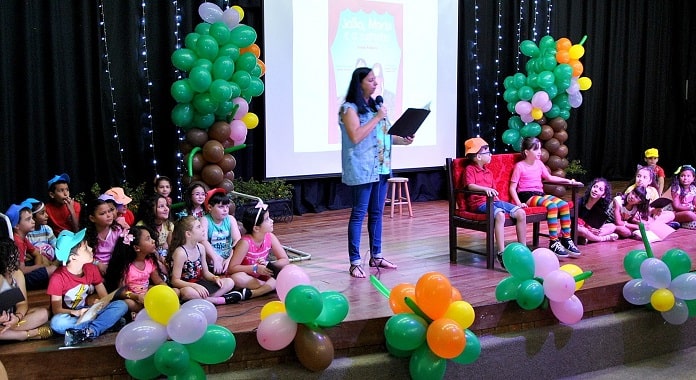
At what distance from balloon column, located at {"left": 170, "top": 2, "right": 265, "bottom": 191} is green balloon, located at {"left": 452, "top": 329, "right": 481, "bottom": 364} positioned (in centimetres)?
272

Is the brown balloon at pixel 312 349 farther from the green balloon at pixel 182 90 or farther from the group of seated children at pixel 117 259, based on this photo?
the green balloon at pixel 182 90

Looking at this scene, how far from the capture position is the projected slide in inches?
263

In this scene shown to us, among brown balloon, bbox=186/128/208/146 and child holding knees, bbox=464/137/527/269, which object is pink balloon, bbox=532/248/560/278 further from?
brown balloon, bbox=186/128/208/146

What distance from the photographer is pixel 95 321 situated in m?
3.17

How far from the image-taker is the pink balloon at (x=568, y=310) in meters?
3.75

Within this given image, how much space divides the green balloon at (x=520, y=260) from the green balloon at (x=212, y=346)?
1.50 metres

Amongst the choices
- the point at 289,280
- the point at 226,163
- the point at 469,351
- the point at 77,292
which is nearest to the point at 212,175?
the point at 226,163

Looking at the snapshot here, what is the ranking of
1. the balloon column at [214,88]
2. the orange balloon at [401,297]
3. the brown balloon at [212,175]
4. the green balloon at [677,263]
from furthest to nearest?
1. the brown balloon at [212,175]
2. the balloon column at [214,88]
3. the green balloon at [677,263]
4. the orange balloon at [401,297]

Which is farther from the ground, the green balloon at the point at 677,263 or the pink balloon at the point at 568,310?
the green balloon at the point at 677,263

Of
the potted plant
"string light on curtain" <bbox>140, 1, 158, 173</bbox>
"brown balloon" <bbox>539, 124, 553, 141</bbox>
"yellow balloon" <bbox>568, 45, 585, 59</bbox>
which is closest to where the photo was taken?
"string light on curtain" <bbox>140, 1, 158, 173</bbox>

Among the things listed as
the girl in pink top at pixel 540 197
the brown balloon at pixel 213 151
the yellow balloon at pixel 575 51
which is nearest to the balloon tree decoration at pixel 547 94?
the yellow balloon at pixel 575 51

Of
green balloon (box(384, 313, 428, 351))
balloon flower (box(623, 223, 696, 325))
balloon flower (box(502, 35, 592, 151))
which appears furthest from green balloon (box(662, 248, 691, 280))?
balloon flower (box(502, 35, 592, 151))

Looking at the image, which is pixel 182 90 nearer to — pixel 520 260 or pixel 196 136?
pixel 196 136

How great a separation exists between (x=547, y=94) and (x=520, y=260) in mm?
4190
